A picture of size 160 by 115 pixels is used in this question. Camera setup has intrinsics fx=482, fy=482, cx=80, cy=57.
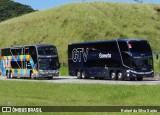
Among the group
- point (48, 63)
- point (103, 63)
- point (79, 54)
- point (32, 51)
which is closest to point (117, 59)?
point (103, 63)

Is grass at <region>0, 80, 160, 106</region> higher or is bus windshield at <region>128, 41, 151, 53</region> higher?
bus windshield at <region>128, 41, 151, 53</region>

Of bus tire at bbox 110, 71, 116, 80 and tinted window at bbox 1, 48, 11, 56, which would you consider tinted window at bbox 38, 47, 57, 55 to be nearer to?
bus tire at bbox 110, 71, 116, 80

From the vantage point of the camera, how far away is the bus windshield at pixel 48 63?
49.8 meters

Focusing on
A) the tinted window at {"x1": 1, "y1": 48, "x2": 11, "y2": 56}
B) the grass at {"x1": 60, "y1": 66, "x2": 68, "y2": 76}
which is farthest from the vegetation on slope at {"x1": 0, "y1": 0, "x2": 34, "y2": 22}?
the tinted window at {"x1": 1, "y1": 48, "x2": 11, "y2": 56}

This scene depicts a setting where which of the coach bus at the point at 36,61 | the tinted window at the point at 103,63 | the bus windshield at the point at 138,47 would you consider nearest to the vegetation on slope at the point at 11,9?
the coach bus at the point at 36,61

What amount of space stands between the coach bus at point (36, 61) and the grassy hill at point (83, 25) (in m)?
23.2

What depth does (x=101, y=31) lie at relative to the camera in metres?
85.1

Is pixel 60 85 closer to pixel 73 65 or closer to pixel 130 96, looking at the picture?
pixel 130 96

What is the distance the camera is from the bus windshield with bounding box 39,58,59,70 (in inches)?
1960

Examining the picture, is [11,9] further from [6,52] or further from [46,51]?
[46,51]

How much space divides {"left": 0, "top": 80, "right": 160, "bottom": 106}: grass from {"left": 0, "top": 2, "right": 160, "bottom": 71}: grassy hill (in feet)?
137

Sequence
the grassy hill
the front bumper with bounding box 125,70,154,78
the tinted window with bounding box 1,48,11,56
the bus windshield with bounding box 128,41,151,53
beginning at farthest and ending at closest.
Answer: the grassy hill → the tinted window with bounding box 1,48,11,56 → the front bumper with bounding box 125,70,154,78 → the bus windshield with bounding box 128,41,151,53

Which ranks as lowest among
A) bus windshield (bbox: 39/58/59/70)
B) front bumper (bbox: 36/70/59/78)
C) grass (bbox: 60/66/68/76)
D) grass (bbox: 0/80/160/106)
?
grass (bbox: 60/66/68/76)

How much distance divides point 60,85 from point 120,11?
60.2m
